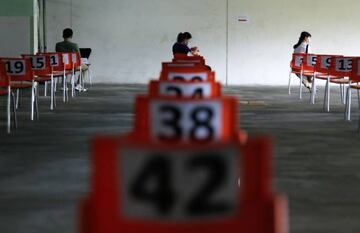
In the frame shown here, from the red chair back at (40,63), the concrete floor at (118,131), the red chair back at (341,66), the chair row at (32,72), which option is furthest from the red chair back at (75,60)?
the red chair back at (341,66)

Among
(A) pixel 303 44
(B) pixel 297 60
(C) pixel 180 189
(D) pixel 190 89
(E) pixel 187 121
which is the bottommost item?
(C) pixel 180 189

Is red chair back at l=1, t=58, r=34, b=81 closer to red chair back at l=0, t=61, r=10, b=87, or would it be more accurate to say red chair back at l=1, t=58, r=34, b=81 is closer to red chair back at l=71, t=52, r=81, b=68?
red chair back at l=0, t=61, r=10, b=87

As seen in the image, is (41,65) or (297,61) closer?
(41,65)

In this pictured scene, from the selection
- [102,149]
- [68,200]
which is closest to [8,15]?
[68,200]

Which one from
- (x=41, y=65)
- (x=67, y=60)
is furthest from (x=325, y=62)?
(x=41, y=65)

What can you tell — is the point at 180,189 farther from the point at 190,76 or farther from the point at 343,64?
the point at 343,64

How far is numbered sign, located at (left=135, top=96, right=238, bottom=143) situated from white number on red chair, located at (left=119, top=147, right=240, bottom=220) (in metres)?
0.74

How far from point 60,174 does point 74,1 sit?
1350 centimetres

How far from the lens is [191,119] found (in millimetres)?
3555

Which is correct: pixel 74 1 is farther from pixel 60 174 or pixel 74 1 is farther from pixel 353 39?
pixel 60 174

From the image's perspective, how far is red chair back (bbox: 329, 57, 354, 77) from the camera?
11531 millimetres

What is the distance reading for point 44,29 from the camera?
1944 centimetres

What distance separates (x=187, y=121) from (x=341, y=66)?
8548mm

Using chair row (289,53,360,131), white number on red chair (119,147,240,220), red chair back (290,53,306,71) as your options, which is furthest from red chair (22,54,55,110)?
white number on red chair (119,147,240,220)
